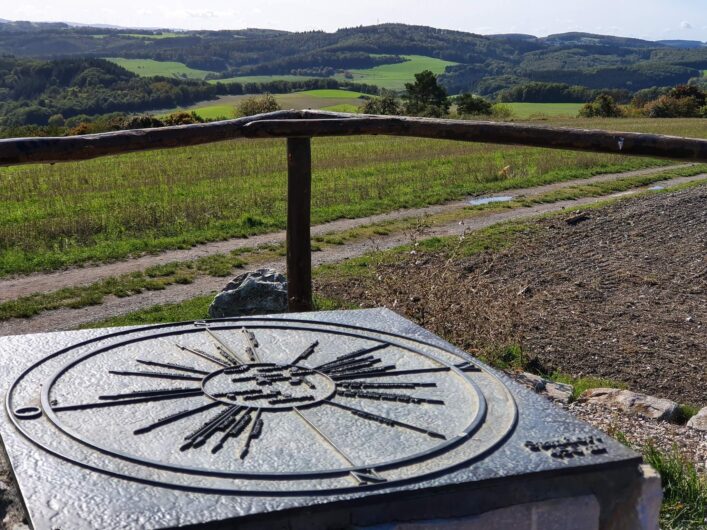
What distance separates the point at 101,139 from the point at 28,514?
9.74 feet

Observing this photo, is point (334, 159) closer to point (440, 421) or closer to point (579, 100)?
point (440, 421)

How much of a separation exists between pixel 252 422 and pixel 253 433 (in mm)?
105

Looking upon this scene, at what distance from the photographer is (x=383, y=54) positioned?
14350 cm

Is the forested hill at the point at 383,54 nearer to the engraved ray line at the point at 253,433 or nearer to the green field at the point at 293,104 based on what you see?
the green field at the point at 293,104

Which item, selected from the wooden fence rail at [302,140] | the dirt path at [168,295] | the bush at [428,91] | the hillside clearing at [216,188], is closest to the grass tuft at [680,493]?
the wooden fence rail at [302,140]

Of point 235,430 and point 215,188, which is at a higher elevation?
point 235,430

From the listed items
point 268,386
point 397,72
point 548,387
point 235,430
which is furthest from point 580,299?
point 397,72

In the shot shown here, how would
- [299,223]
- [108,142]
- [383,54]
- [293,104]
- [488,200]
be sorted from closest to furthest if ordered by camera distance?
[108,142], [299,223], [488,200], [293,104], [383,54]

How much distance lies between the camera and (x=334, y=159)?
2509cm

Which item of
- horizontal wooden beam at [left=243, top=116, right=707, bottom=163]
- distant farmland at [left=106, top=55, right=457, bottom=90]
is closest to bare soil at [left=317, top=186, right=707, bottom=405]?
horizontal wooden beam at [left=243, top=116, right=707, bottom=163]

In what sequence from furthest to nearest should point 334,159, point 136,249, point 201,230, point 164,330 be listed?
point 334,159
point 201,230
point 136,249
point 164,330

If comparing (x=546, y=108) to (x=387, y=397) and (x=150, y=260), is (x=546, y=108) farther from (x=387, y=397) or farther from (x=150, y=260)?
(x=387, y=397)

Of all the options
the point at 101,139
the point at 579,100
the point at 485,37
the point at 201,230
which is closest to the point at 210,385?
the point at 101,139

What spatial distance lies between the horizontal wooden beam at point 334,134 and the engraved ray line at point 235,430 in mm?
2262
